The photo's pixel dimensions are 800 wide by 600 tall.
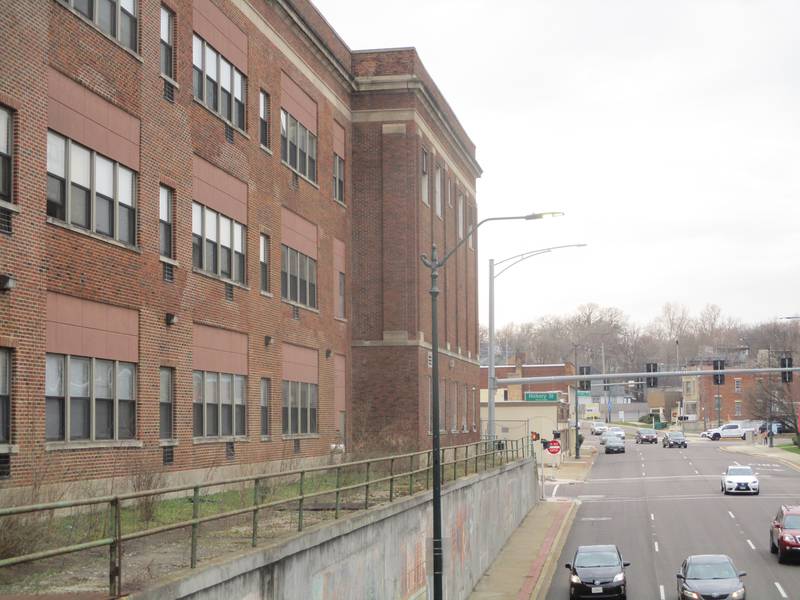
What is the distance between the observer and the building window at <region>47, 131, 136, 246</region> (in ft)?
65.8

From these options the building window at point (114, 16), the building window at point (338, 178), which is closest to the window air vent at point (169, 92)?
the building window at point (114, 16)

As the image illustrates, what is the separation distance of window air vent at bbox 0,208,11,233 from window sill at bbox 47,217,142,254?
4.16 feet

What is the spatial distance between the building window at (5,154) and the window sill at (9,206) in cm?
10

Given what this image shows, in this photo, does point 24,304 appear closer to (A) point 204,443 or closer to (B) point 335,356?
(A) point 204,443

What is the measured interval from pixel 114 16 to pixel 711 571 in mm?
19825

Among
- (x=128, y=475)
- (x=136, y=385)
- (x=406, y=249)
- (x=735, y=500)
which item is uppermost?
(x=406, y=249)

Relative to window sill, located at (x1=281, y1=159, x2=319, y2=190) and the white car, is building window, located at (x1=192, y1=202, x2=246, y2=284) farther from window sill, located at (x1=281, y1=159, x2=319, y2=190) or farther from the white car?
the white car

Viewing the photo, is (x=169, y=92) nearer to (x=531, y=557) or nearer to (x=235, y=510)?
(x=235, y=510)

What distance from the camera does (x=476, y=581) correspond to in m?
32.3

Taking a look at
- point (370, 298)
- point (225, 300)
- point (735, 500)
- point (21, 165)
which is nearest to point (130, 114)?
point (21, 165)

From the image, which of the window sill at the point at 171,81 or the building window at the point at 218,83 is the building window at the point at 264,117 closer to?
the building window at the point at 218,83

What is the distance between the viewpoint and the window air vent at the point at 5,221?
18.1 meters

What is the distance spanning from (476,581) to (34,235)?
18.3m

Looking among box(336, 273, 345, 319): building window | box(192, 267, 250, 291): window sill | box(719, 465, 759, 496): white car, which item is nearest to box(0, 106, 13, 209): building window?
box(192, 267, 250, 291): window sill
